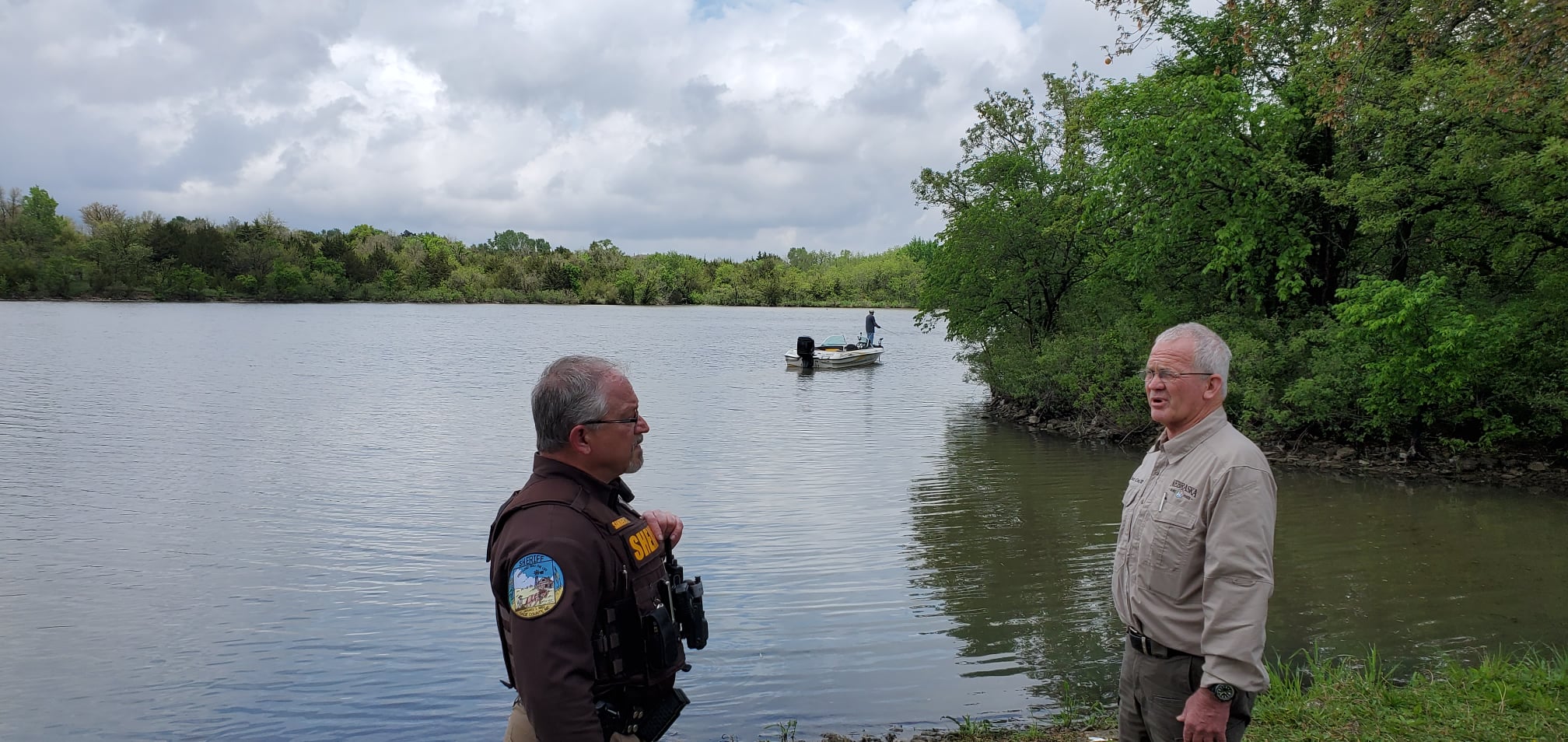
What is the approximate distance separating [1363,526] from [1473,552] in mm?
1469

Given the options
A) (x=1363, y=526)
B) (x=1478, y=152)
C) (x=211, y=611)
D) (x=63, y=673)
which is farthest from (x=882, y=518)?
(x=1478, y=152)

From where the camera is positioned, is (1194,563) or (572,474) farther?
(1194,563)

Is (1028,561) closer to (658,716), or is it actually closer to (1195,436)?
(1195,436)

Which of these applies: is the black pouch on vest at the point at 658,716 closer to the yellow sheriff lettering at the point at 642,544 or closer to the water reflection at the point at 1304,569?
the yellow sheriff lettering at the point at 642,544

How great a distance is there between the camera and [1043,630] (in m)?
8.40

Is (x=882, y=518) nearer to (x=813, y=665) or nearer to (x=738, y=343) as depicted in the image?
(x=813, y=665)

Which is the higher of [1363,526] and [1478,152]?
[1478,152]

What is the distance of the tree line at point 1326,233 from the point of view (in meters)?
14.2

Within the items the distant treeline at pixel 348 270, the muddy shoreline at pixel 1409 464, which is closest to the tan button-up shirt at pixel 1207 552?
the muddy shoreline at pixel 1409 464

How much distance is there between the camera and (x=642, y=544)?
2756 mm

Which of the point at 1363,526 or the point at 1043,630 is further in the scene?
the point at 1363,526

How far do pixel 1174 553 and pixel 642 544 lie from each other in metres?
1.79

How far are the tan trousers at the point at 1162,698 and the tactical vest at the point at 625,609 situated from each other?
1689mm

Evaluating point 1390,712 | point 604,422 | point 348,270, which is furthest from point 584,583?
point 348,270
